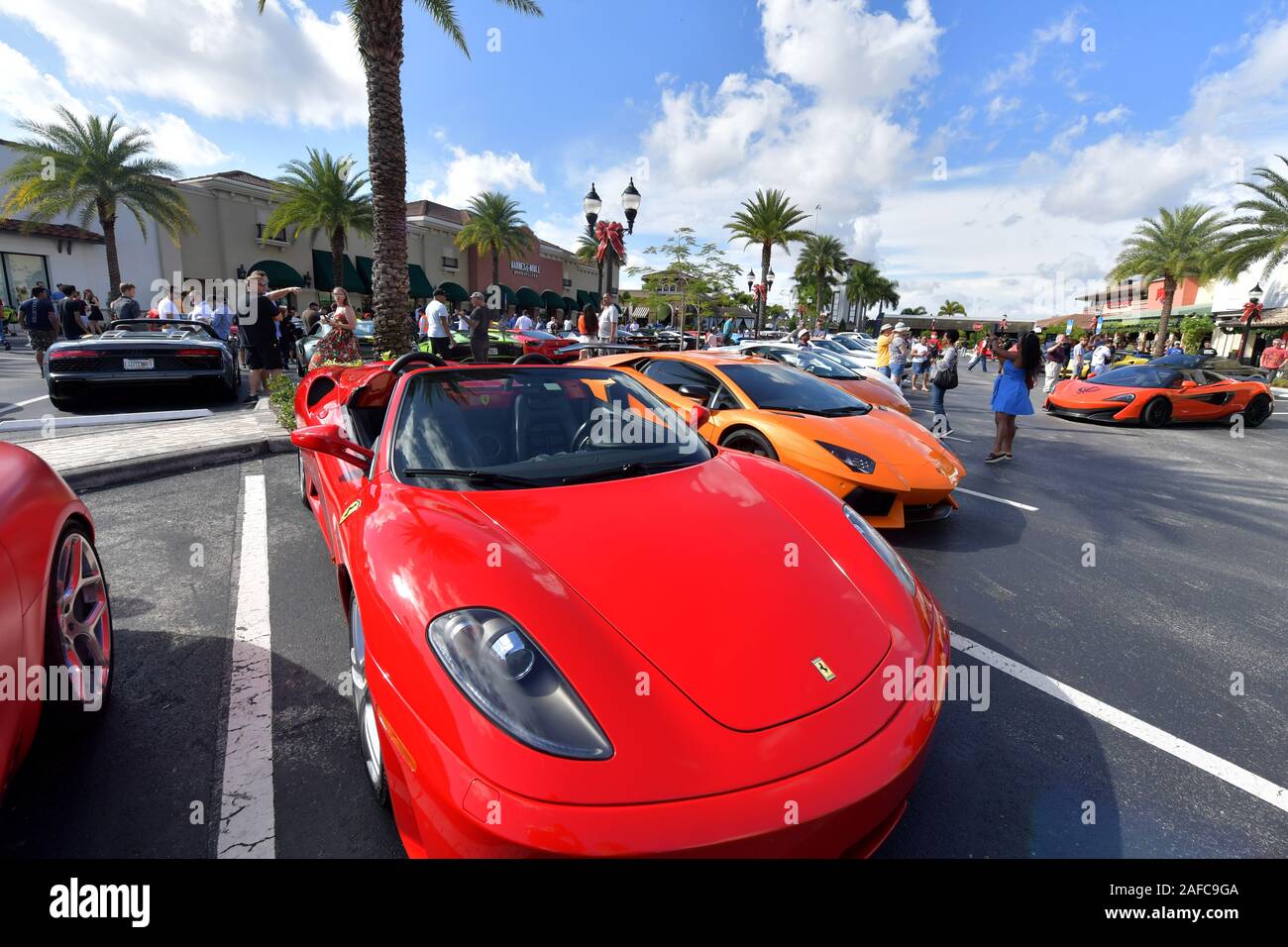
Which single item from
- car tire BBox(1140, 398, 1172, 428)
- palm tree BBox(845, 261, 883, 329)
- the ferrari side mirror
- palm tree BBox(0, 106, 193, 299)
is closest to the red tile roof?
palm tree BBox(0, 106, 193, 299)

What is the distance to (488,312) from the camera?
1217 cm

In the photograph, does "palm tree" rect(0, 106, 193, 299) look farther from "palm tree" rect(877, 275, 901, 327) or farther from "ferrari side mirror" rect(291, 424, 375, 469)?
"palm tree" rect(877, 275, 901, 327)

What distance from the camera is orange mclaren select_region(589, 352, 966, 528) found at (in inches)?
170

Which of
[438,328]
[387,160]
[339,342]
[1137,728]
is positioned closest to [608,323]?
[438,328]

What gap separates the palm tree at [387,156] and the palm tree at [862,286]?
2588 inches

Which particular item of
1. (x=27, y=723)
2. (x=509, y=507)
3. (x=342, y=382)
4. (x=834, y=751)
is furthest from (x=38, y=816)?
(x=342, y=382)

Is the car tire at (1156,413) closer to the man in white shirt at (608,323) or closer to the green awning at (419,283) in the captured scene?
the man in white shirt at (608,323)

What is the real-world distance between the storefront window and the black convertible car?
77.7ft

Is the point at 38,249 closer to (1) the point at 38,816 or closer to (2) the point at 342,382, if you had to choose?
Result: (2) the point at 342,382

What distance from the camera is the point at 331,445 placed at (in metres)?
2.53

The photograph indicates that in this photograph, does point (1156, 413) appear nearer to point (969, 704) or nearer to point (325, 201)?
point (969, 704)

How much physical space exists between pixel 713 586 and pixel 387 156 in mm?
8833

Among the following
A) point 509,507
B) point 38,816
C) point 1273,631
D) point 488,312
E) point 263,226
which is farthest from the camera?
point 263,226
